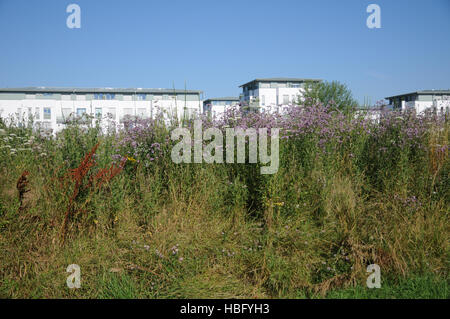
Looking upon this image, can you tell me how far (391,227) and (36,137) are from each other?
490 centimetres

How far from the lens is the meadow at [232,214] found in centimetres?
291

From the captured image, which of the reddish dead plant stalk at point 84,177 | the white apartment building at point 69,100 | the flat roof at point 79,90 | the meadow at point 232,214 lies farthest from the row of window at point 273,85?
the reddish dead plant stalk at point 84,177

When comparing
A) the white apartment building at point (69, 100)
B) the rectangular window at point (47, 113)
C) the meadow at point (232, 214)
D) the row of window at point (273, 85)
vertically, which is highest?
the row of window at point (273, 85)

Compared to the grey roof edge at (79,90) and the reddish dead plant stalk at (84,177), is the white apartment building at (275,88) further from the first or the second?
the reddish dead plant stalk at (84,177)

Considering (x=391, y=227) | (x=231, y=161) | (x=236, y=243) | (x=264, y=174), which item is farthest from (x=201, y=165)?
(x=391, y=227)

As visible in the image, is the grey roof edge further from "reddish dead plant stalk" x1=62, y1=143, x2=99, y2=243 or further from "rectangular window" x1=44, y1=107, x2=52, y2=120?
"reddish dead plant stalk" x1=62, y1=143, x2=99, y2=243

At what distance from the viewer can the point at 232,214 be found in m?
3.78

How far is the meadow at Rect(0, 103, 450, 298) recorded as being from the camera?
2908 mm

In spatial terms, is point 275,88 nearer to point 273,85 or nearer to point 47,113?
point 273,85

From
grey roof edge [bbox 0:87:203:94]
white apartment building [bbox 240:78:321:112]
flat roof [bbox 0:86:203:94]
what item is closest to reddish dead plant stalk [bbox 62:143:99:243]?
grey roof edge [bbox 0:87:203:94]

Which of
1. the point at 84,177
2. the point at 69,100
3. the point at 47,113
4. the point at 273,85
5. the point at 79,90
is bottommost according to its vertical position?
the point at 84,177

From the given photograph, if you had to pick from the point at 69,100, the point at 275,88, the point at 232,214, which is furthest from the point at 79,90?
the point at 232,214

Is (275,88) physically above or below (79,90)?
above

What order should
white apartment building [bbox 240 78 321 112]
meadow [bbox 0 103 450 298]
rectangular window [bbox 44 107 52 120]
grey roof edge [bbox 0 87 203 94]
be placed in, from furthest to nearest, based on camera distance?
white apartment building [bbox 240 78 321 112] < grey roof edge [bbox 0 87 203 94] < rectangular window [bbox 44 107 52 120] < meadow [bbox 0 103 450 298]
